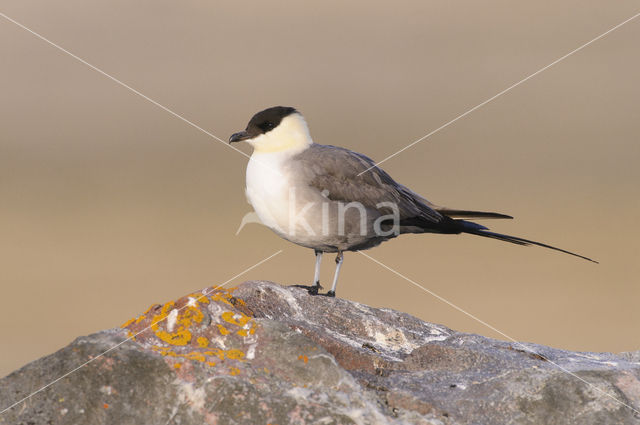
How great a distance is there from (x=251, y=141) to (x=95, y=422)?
12.1 feet

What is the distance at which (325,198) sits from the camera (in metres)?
6.82

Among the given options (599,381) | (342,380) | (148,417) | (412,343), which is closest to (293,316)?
(412,343)

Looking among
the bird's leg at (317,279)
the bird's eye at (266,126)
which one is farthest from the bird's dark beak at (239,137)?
the bird's leg at (317,279)

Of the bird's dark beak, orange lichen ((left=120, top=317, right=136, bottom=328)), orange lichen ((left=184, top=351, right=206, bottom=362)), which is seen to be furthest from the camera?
the bird's dark beak

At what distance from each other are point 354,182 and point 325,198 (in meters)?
0.45

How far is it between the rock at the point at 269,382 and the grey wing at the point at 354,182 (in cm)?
217

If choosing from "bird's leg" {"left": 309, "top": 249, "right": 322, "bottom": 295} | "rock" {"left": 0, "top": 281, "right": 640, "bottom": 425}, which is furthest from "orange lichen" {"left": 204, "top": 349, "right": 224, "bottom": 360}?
"bird's leg" {"left": 309, "top": 249, "right": 322, "bottom": 295}

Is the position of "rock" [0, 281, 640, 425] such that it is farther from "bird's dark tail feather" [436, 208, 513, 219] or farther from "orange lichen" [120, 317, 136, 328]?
"bird's dark tail feather" [436, 208, 513, 219]

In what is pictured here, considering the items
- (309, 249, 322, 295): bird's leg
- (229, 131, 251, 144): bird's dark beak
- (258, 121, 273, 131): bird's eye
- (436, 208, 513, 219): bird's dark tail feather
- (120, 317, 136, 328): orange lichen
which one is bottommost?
(309, 249, 322, 295): bird's leg

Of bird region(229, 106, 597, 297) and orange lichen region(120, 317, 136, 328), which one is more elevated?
bird region(229, 106, 597, 297)

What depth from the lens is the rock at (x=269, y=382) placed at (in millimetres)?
3961

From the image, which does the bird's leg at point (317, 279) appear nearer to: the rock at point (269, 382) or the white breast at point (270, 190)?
the white breast at point (270, 190)

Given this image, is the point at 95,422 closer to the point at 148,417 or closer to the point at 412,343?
the point at 148,417

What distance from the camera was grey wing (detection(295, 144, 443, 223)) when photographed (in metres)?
6.94
